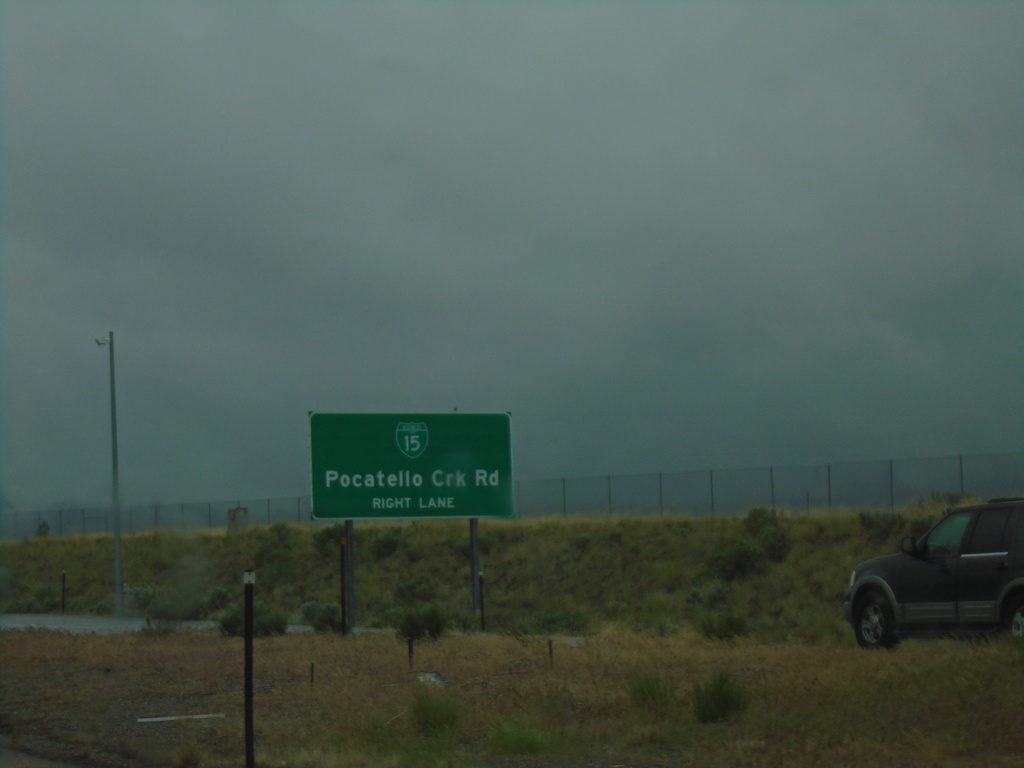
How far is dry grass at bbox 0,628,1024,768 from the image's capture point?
11680 millimetres

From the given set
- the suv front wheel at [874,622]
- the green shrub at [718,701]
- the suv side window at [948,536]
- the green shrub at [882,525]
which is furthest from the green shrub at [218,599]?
the green shrub at [718,701]

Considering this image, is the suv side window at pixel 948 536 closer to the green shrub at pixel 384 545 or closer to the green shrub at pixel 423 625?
the green shrub at pixel 423 625

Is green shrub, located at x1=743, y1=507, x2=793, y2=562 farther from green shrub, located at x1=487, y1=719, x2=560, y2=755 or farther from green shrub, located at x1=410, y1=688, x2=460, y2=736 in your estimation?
green shrub, located at x1=487, y1=719, x2=560, y2=755

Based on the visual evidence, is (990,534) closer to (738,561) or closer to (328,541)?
(738,561)

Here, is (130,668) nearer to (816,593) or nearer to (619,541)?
(816,593)

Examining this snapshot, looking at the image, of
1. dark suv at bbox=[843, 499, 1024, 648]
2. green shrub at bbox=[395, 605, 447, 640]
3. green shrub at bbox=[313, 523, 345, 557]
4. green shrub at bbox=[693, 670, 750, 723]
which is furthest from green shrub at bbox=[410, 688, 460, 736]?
green shrub at bbox=[313, 523, 345, 557]

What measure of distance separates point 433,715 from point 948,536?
28.8ft

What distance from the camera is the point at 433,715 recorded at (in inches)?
528

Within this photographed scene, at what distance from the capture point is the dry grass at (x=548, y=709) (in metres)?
11.7

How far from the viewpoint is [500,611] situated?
146 feet

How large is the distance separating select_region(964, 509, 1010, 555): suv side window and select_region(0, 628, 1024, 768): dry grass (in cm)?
153

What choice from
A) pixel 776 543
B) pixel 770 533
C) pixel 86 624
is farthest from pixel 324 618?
pixel 770 533

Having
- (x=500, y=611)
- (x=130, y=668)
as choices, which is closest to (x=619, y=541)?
(x=500, y=611)

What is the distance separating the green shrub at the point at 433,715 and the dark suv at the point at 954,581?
7.78m
